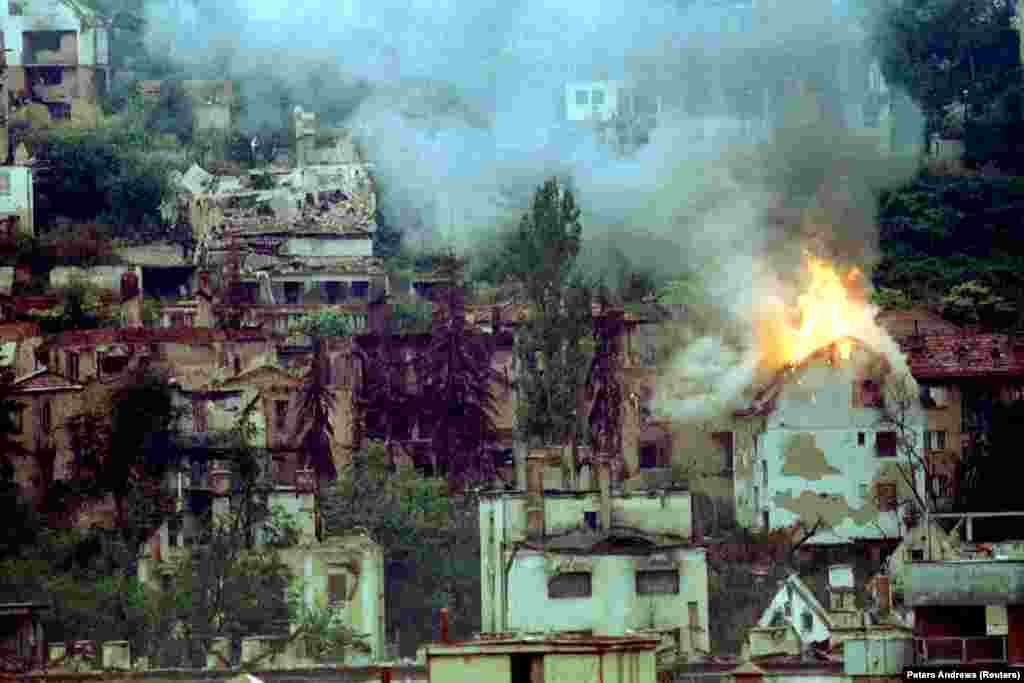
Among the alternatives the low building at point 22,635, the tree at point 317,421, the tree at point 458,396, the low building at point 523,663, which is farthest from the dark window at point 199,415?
the low building at point 523,663

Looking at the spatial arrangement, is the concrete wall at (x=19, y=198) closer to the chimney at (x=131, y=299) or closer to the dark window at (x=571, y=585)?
the chimney at (x=131, y=299)

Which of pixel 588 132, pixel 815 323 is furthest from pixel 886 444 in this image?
pixel 588 132

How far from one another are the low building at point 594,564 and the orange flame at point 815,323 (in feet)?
24.7

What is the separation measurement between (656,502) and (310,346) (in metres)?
13.0

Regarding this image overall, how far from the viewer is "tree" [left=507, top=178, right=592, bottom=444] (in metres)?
80.2

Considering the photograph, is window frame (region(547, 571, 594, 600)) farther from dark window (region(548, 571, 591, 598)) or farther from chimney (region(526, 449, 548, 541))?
chimney (region(526, 449, 548, 541))

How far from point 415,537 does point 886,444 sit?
8.22 m

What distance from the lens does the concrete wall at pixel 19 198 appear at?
93.1m

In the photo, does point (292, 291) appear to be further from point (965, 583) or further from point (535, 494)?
point (965, 583)

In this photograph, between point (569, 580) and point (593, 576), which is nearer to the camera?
point (593, 576)

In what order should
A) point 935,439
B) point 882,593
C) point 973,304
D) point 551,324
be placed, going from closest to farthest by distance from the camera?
point 882,593, point 551,324, point 935,439, point 973,304

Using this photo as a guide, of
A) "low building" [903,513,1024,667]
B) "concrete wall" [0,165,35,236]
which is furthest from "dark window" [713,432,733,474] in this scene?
"low building" [903,513,1024,667]

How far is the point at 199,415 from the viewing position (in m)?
83.2

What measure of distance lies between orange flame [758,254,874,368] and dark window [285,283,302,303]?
376 inches
